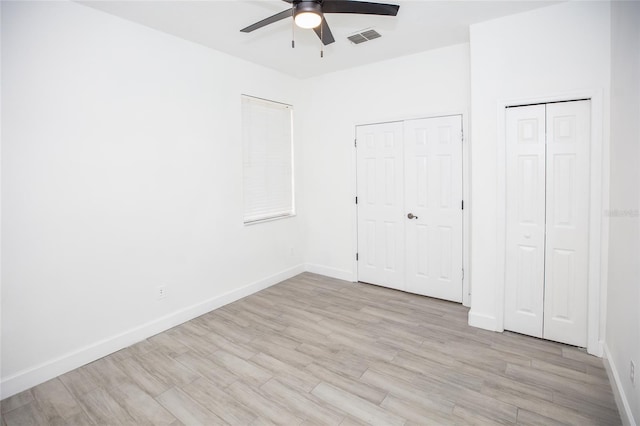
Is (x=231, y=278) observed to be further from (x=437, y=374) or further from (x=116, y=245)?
(x=437, y=374)

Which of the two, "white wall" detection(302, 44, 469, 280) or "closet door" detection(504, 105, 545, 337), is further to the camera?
"white wall" detection(302, 44, 469, 280)

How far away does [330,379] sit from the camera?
2.47 metres

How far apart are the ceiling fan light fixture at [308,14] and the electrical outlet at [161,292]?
8.89 ft

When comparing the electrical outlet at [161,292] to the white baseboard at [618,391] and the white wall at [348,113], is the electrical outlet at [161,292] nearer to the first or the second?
the white wall at [348,113]

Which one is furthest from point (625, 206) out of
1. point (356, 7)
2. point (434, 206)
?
point (356, 7)

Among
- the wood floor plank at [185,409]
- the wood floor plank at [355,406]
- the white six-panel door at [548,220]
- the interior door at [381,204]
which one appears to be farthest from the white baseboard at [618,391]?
the wood floor plank at [185,409]

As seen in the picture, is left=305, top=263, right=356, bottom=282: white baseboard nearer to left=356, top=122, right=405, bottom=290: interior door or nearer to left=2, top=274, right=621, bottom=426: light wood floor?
left=356, top=122, right=405, bottom=290: interior door

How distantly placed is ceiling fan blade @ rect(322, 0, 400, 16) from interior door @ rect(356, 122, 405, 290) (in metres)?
2.01

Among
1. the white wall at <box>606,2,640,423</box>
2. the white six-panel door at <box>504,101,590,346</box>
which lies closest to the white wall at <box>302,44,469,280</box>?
the white six-panel door at <box>504,101,590,346</box>

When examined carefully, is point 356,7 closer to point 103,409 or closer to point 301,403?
point 301,403

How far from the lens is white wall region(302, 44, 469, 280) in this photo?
12.4 ft

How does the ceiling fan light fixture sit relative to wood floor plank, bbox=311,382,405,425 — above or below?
above

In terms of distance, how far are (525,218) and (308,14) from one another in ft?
8.39

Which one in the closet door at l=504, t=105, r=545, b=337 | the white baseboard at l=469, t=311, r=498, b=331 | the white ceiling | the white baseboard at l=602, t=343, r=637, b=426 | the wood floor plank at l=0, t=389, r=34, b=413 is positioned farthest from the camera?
the white baseboard at l=469, t=311, r=498, b=331
